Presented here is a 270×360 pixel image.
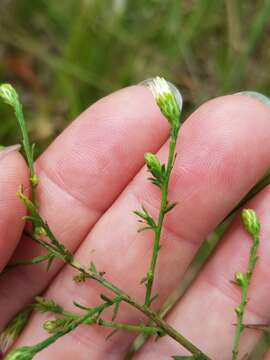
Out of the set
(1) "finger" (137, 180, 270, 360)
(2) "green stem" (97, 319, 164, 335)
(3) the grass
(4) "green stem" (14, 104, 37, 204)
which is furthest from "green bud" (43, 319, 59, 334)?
(3) the grass

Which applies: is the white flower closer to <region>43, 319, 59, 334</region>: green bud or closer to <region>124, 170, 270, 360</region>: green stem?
<region>124, 170, 270, 360</region>: green stem

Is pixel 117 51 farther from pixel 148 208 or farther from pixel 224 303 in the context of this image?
pixel 224 303

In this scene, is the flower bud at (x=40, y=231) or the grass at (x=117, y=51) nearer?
the flower bud at (x=40, y=231)

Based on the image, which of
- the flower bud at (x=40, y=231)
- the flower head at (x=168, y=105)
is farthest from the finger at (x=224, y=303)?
the flower bud at (x=40, y=231)

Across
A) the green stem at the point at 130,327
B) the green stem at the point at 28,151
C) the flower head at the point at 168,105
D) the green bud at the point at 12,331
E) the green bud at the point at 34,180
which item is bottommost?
the green bud at the point at 12,331

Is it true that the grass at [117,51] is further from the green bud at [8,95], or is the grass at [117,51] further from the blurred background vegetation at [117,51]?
the green bud at [8,95]

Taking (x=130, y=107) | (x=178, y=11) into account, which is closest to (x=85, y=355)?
(x=130, y=107)

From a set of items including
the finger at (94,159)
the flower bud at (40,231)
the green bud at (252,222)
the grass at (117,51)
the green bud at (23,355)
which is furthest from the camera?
the grass at (117,51)
